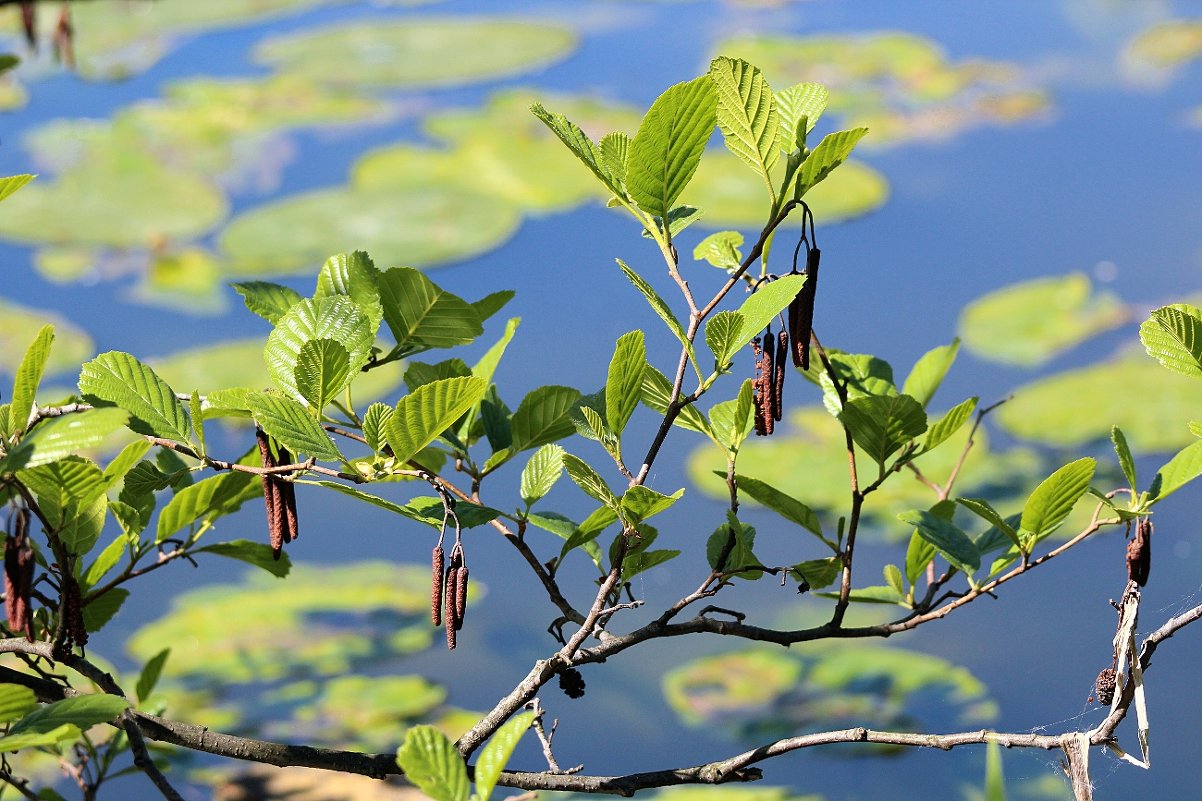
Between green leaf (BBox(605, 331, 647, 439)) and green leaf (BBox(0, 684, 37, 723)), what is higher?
green leaf (BBox(605, 331, 647, 439))

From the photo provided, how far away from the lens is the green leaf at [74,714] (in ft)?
1.22

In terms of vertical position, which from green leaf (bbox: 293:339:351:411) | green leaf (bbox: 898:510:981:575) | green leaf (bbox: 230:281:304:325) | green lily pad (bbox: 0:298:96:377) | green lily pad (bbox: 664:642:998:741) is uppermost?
green lily pad (bbox: 0:298:96:377)

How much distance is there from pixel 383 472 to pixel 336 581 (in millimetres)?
1184

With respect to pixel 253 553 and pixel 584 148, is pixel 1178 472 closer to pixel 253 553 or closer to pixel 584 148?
pixel 584 148

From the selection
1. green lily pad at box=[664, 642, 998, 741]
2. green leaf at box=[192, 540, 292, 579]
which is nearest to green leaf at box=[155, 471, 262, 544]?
green leaf at box=[192, 540, 292, 579]

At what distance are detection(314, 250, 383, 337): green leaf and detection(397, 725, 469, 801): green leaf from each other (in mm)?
157

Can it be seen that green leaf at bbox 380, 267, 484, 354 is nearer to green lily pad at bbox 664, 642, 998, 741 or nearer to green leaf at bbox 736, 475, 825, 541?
green leaf at bbox 736, 475, 825, 541

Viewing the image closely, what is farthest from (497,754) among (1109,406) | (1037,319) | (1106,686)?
(1037,319)

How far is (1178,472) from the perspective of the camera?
0.47m

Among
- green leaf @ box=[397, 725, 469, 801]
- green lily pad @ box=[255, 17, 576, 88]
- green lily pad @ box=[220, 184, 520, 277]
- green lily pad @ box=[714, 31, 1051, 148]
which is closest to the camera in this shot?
green leaf @ box=[397, 725, 469, 801]

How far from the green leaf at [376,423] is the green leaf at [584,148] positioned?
107mm

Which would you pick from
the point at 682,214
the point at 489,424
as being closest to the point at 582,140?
the point at 682,214

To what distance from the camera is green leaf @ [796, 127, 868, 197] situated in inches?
15.5

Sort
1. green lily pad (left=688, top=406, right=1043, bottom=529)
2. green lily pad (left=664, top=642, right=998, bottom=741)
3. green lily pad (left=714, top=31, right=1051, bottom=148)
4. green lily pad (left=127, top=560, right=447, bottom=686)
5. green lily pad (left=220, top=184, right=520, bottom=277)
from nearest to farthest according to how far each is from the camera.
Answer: green lily pad (left=664, top=642, right=998, bottom=741)
green lily pad (left=127, top=560, right=447, bottom=686)
green lily pad (left=688, top=406, right=1043, bottom=529)
green lily pad (left=220, top=184, right=520, bottom=277)
green lily pad (left=714, top=31, right=1051, bottom=148)
